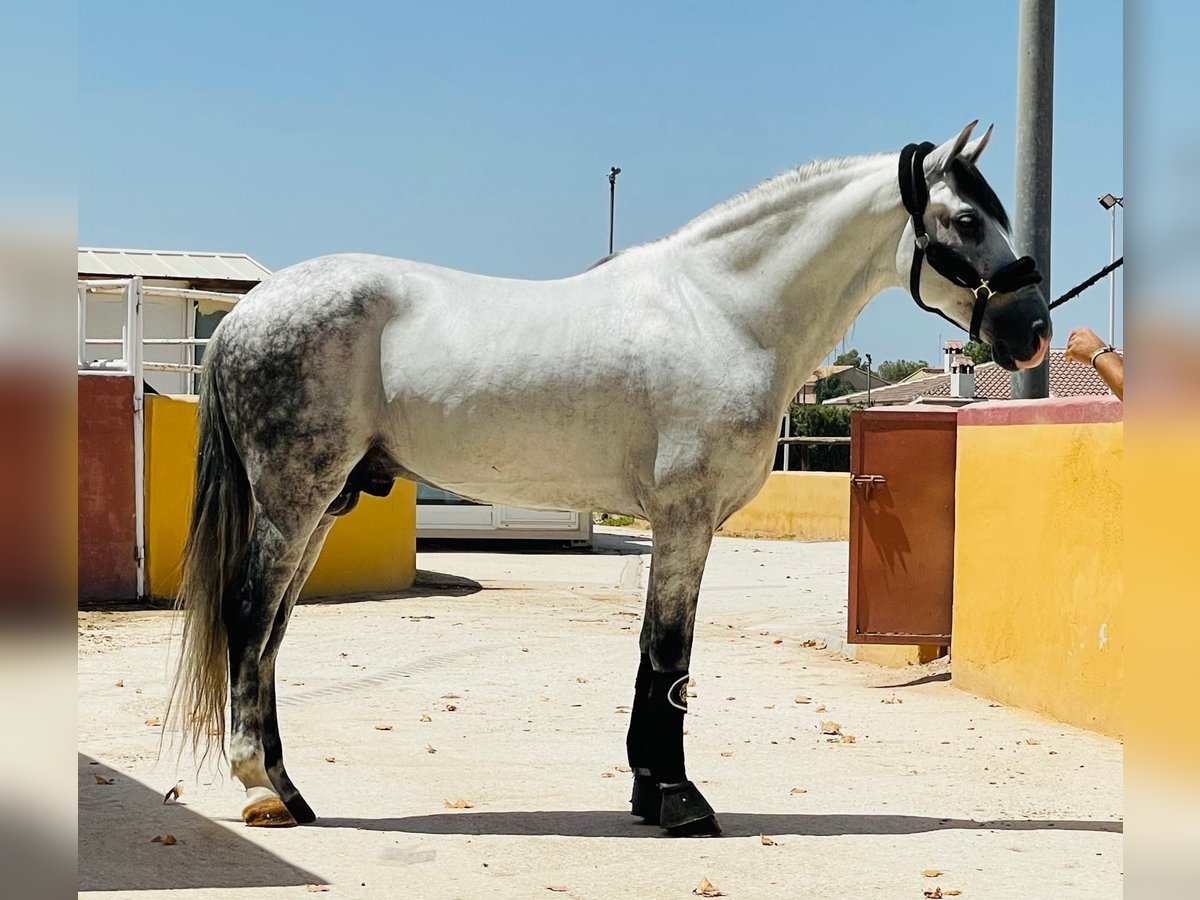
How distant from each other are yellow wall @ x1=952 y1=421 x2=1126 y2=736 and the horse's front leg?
2689 millimetres

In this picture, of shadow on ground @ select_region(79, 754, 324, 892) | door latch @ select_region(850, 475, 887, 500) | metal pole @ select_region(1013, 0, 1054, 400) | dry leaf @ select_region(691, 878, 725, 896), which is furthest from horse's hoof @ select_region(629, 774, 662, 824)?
door latch @ select_region(850, 475, 887, 500)

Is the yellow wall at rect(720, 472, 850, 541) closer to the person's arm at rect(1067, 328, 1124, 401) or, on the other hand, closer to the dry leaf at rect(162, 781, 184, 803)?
the dry leaf at rect(162, 781, 184, 803)

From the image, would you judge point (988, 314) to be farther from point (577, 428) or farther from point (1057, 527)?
point (1057, 527)

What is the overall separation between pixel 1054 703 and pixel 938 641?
4.79 ft

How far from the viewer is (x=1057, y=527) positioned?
22.2 feet

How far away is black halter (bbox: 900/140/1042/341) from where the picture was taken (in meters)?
4.41

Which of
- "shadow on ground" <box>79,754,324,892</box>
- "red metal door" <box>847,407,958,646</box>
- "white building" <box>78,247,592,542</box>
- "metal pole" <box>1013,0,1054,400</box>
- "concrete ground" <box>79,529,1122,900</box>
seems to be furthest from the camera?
"white building" <box>78,247,592,542</box>

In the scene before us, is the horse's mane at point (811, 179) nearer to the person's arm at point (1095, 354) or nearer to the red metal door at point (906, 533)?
the person's arm at point (1095, 354)

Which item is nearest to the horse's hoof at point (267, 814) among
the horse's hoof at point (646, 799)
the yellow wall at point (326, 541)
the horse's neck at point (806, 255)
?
the horse's hoof at point (646, 799)

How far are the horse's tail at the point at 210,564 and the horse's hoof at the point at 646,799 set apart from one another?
1478mm

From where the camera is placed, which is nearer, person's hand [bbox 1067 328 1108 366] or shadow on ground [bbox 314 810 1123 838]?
person's hand [bbox 1067 328 1108 366]

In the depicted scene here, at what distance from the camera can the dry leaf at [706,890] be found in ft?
12.2

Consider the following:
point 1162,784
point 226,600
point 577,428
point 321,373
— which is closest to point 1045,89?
point 577,428

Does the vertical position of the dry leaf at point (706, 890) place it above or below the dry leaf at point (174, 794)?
above
